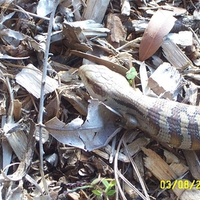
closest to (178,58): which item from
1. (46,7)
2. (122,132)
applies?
(122,132)

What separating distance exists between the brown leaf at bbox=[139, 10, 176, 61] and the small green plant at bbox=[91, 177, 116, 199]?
1.23 m

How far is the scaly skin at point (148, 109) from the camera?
125 inches

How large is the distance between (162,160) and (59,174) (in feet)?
2.68

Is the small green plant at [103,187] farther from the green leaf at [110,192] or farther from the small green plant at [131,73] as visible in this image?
the small green plant at [131,73]

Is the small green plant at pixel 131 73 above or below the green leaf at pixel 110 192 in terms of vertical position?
above

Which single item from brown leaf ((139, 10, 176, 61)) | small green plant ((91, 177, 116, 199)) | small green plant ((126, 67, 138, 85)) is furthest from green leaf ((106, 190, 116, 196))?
brown leaf ((139, 10, 176, 61))

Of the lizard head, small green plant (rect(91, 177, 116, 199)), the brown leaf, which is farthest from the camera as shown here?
the brown leaf

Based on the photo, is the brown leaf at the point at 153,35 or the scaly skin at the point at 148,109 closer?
the scaly skin at the point at 148,109

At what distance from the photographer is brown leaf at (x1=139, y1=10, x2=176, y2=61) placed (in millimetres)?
3512

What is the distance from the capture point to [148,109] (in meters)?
3.25

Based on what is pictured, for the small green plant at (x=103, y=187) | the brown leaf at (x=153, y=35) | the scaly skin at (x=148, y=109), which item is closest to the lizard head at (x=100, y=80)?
the scaly skin at (x=148, y=109)

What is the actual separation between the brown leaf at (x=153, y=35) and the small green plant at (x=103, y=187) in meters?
1.23

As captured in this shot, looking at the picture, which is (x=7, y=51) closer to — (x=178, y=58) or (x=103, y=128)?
(x=103, y=128)
